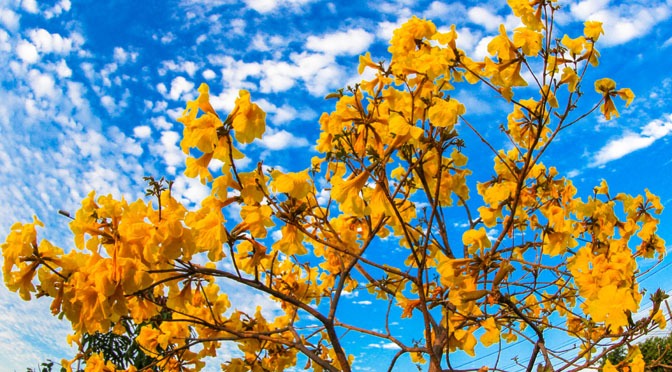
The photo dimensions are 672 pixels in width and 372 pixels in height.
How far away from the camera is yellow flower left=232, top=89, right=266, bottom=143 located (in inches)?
65.9

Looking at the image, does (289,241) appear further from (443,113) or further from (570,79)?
(570,79)

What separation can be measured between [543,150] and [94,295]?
197cm

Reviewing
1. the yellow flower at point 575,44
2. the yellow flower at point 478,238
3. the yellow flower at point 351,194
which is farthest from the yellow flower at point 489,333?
the yellow flower at point 575,44

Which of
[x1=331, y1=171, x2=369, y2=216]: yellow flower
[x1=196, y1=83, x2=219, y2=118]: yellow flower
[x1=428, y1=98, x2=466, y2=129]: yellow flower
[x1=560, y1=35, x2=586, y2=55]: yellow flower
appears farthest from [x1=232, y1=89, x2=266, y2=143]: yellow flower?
[x1=560, y1=35, x2=586, y2=55]: yellow flower

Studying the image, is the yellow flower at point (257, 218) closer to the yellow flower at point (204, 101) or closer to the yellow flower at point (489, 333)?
the yellow flower at point (204, 101)

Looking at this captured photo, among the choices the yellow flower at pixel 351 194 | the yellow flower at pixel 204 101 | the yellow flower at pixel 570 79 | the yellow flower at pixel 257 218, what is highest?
the yellow flower at pixel 570 79

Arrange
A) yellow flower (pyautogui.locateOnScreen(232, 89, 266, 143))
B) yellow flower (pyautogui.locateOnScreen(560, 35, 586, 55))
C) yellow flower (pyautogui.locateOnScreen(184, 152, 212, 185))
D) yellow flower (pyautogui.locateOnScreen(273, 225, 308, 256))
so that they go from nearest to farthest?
yellow flower (pyautogui.locateOnScreen(232, 89, 266, 143)) < yellow flower (pyautogui.locateOnScreen(184, 152, 212, 185)) < yellow flower (pyautogui.locateOnScreen(273, 225, 308, 256)) < yellow flower (pyautogui.locateOnScreen(560, 35, 586, 55))

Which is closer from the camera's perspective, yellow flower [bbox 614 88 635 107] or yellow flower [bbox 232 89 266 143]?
yellow flower [bbox 232 89 266 143]

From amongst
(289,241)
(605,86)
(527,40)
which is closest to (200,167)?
(289,241)

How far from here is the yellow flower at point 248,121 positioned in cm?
167

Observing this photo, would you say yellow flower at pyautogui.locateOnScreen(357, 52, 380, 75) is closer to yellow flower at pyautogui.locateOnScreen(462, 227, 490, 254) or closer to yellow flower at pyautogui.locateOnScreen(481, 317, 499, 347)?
yellow flower at pyautogui.locateOnScreen(462, 227, 490, 254)

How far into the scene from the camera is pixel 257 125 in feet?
5.55

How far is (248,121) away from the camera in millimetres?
1683

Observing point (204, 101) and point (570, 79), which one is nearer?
point (204, 101)
